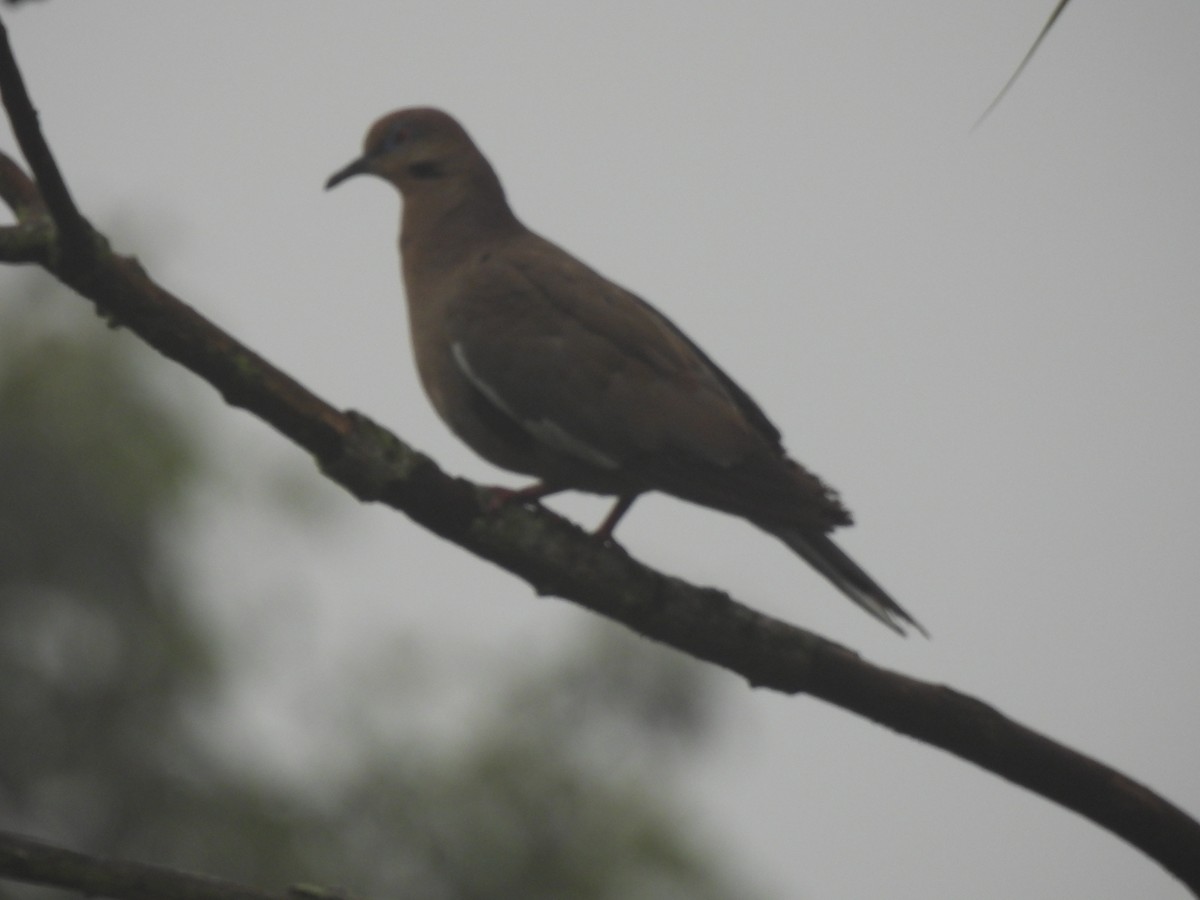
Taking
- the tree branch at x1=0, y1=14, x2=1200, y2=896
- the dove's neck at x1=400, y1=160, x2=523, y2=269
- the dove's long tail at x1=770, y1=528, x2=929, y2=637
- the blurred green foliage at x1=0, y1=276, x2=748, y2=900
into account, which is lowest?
the blurred green foliage at x1=0, y1=276, x2=748, y2=900

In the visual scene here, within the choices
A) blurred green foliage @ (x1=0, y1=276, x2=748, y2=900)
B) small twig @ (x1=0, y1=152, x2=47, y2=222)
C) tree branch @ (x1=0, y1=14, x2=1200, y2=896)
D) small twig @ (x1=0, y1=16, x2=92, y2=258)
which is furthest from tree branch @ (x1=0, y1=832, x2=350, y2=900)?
blurred green foliage @ (x1=0, y1=276, x2=748, y2=900)

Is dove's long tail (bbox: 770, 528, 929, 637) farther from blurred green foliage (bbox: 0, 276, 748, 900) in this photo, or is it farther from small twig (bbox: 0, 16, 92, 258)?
blurred green foliage (bbox: 0, 276, 748, 900)

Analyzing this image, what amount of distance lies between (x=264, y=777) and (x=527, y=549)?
6275 millimetres

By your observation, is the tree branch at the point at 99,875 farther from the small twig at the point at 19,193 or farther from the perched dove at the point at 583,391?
the perched dove at the point at 583,391

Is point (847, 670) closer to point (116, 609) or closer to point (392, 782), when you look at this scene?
point (392, 782)

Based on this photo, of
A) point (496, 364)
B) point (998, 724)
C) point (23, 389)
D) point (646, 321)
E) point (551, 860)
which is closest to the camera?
point (998, 724)

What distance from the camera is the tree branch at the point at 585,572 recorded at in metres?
2.67

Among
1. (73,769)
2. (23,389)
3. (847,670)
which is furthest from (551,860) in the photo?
(847,670)

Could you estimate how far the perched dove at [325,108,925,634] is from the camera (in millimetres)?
3916

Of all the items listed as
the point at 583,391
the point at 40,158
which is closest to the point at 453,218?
the point at 583,391

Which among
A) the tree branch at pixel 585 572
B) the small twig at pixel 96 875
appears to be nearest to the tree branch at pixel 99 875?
the small twig at pixel 96 875

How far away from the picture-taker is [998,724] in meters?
3.00

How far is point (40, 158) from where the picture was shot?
246cm

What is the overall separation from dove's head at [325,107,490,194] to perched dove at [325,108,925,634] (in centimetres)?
14
